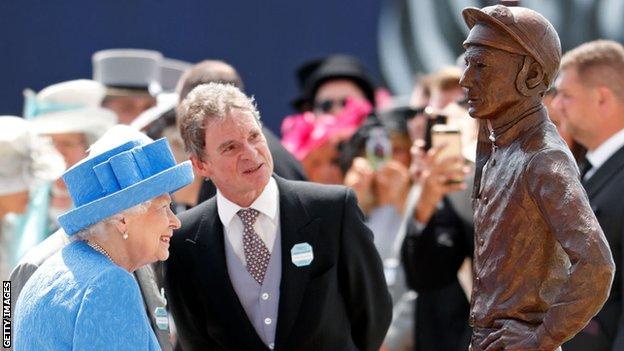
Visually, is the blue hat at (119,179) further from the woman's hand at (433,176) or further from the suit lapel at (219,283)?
the woman's hand at (433,176)

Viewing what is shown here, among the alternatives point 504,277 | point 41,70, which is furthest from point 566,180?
point 41,70

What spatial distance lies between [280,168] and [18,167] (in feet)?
4.67

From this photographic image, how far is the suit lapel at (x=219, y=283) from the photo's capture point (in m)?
4.64

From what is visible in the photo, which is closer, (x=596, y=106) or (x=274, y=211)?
(x=274, y=211)

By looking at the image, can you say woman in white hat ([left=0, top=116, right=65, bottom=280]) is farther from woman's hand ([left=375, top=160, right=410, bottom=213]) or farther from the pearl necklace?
the pearl necklace

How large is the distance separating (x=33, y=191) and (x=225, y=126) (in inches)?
85.9

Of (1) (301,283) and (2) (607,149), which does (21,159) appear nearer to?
(1) (301,283)

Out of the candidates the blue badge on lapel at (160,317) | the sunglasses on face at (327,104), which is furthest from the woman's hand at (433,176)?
the blue badge on lapel at (160,317)

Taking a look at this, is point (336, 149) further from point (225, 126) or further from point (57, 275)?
point (57, 275)

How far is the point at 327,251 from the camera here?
186 inches

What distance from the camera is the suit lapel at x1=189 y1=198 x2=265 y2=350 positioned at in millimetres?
4641

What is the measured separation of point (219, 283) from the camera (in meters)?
4.67
